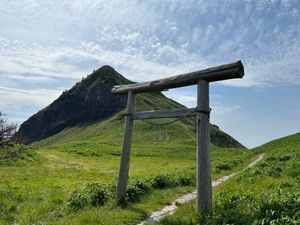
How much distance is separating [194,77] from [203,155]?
2.61 m

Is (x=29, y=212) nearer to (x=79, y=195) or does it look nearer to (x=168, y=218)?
(x=79, y=195)

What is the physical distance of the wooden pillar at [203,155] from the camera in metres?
11.1

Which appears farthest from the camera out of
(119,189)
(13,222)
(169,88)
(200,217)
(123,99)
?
(123,99)

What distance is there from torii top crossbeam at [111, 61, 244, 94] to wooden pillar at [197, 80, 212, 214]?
1.09 feet

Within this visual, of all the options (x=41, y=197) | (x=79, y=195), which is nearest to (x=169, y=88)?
(x=79, y=195)

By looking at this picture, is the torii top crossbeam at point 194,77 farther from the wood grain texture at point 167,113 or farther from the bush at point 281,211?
the bush at point 281,211

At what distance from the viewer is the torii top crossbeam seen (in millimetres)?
10656

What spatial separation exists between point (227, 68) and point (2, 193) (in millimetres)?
11832

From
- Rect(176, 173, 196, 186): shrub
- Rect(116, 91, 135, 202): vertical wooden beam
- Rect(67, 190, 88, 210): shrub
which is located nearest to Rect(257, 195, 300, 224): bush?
Rect(116, 91, 135, 202): vertical wooden beam

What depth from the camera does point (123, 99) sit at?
17525 centimetres

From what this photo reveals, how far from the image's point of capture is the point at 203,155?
11219 millimetres

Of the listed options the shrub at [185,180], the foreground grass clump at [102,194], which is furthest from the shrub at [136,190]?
the shrub at [185,180]

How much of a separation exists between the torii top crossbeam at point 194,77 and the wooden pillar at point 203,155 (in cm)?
33

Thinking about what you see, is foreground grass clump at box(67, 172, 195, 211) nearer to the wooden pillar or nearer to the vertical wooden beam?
the vertical wooden beam
